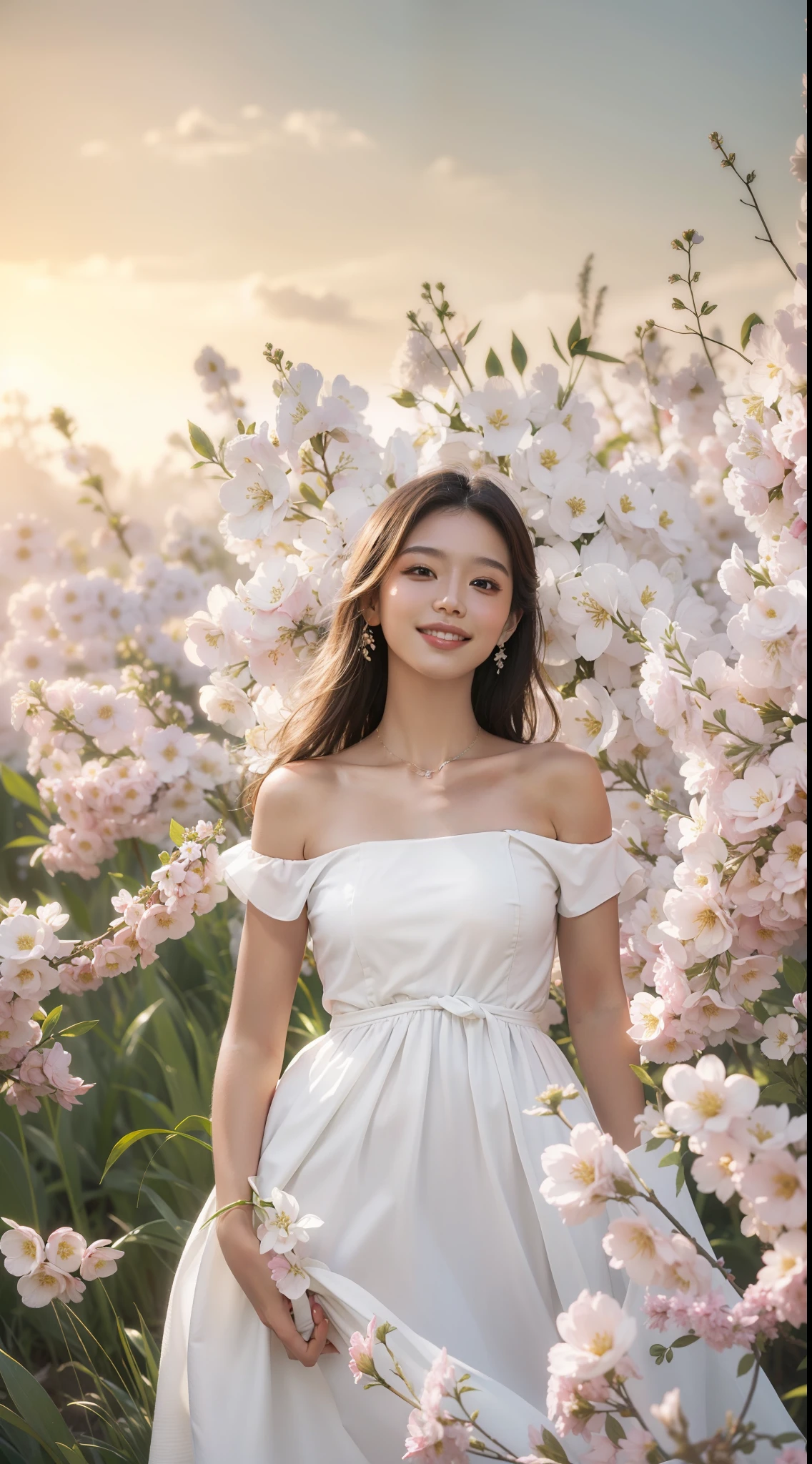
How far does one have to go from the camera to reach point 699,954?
1368 mm

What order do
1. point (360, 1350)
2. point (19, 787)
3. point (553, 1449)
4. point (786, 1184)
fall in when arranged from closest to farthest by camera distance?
point (786, 1184), point (553, 1449), point (360, 1350), point (19, 787)

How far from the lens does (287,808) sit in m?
1.84

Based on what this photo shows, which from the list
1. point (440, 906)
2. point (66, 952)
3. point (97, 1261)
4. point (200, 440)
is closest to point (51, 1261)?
point (97, 1261)

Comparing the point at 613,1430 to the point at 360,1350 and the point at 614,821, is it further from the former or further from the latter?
the point at 614,821

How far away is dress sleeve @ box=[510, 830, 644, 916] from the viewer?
5.68ft

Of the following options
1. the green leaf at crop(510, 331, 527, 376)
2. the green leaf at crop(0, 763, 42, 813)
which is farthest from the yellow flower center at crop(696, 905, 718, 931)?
the green leaf at crop(0, 763, 42, 813)

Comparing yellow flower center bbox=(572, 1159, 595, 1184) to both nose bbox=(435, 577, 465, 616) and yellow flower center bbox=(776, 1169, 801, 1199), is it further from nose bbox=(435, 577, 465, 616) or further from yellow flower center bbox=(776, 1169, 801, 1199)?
nose bbox=(435, 577, 465, 616)

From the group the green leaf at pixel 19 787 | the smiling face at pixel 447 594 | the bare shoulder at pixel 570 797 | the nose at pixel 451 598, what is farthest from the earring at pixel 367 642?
the green leaf at pixel 19 787

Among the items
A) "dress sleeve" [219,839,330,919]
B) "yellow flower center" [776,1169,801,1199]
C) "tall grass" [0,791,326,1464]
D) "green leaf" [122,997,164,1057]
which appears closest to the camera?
"yellow flower center" [776,1169,801,1199]

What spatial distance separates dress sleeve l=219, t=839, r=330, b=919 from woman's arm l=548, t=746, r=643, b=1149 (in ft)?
1.34

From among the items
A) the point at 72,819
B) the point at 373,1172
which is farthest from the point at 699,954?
the point at 72,819

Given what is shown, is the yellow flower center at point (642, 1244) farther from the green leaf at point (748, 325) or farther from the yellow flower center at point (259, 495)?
the yellow flower center at point (259, 495)

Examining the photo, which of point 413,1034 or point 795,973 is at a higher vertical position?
point 795,973

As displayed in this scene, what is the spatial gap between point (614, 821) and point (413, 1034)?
0.62 m
